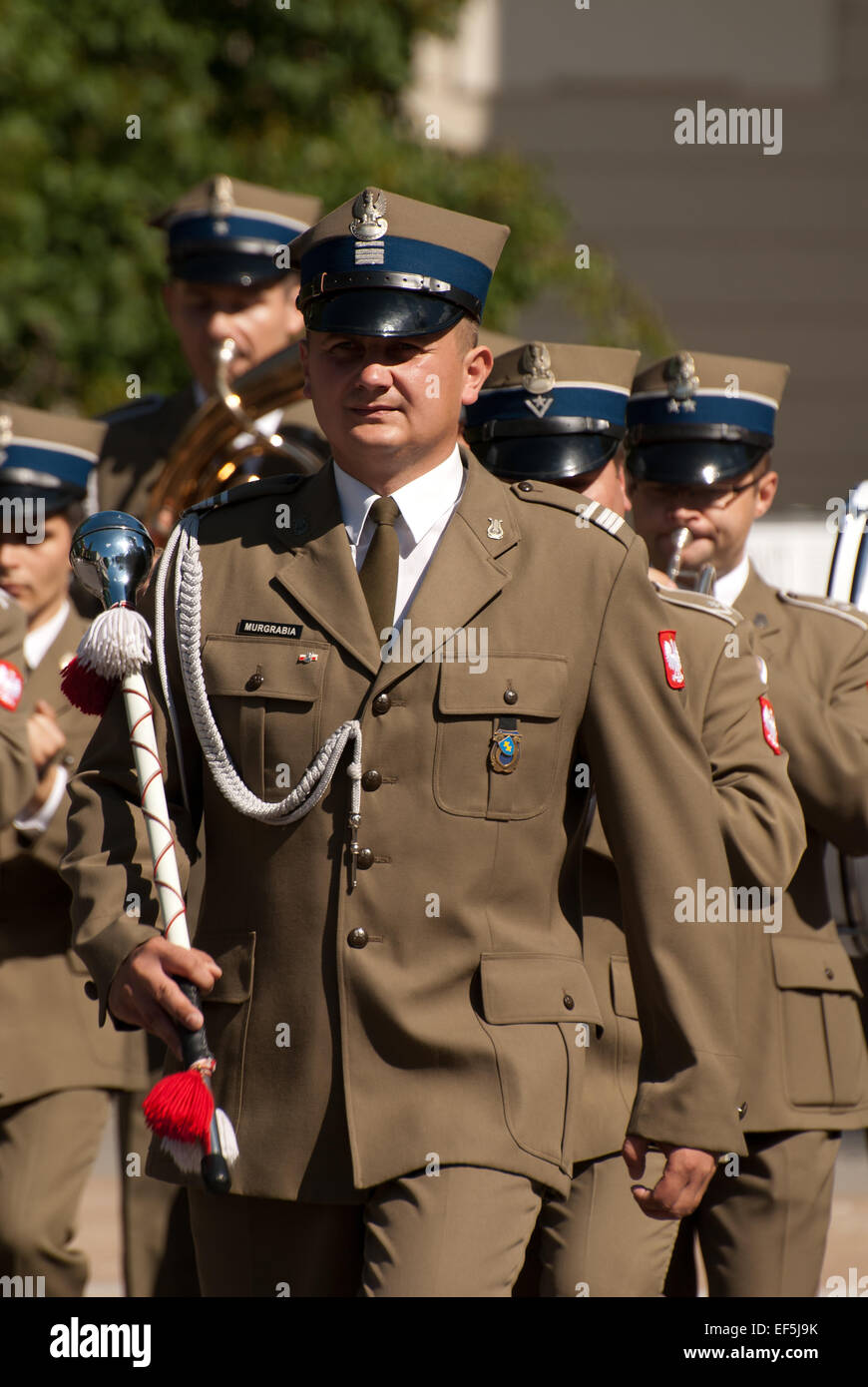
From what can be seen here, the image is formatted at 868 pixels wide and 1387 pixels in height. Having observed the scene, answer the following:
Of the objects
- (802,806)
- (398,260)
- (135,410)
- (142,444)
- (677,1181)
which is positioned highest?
(135,410)

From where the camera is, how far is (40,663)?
5766 millimetres

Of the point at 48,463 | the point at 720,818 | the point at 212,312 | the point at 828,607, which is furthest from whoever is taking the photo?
the point at 212,312

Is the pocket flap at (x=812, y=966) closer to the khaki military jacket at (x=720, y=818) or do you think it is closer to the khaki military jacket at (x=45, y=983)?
the khaki military jacket at (x=720, y=818)

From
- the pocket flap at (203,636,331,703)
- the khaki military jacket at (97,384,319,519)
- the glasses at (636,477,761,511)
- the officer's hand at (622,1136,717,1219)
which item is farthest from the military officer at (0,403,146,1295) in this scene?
the officer's hand at (622,1136,717,1219)

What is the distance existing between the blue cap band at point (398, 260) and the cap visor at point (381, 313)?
42 millimetres

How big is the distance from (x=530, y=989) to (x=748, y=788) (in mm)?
1130

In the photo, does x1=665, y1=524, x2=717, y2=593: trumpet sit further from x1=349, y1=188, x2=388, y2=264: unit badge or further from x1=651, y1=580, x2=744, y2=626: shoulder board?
x1=349, y1=188, x2=388, y2=264: unit badge

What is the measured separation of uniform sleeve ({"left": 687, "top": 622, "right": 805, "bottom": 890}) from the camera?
4.42 metres

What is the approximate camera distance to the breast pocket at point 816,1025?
4.95 meters

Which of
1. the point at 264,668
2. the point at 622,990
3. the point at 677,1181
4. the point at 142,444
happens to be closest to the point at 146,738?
the point at 264,668

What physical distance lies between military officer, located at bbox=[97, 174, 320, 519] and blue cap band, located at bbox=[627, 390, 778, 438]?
4.31ft

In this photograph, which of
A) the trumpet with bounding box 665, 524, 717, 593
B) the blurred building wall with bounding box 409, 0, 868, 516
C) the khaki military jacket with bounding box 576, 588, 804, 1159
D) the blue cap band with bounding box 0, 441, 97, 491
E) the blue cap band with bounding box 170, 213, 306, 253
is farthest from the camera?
the blurred building wall with bounding box 409, 0, 868, 516

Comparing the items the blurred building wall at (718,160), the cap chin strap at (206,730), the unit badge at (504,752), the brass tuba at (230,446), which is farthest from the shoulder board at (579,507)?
the blurred building wall at (718,160)

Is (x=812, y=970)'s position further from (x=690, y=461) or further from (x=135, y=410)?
(x=135, y=410)
